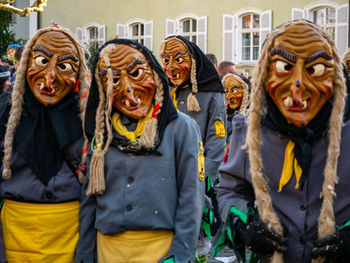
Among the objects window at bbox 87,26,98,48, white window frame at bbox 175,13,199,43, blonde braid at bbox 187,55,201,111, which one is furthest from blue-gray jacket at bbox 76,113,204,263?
window at bbox 87,26,98,48

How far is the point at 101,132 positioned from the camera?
350cm

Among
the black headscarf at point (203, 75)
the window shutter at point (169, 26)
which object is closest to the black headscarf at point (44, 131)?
the black headscarf at point (203, 75)

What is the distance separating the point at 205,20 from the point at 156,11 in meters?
2.39

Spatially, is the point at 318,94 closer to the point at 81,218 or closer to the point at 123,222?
the point at 123,222

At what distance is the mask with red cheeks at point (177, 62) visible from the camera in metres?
5.72

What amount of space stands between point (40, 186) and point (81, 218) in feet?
1.12

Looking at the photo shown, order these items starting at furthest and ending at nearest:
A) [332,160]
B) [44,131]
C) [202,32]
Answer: [202,32] < [44,131] < [332,160]

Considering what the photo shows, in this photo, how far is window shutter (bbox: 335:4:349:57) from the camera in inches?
786

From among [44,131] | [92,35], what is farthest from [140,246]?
[92,35]

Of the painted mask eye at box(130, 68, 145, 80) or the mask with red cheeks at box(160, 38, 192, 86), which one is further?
the mask with red cheeks at box(160, 38, 192, 86)

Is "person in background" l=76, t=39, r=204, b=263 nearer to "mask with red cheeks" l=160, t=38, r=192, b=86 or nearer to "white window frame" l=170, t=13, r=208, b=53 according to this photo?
"mask with red cheeks" l=160, t=38, r=192, b=86

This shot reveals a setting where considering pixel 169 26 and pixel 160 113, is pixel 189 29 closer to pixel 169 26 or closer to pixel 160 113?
pixel 169 26

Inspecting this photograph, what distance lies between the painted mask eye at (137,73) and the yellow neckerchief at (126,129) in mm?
212

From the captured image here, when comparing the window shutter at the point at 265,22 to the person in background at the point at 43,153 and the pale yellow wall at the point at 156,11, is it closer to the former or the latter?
the pale yellow wall at the point at 156,11
